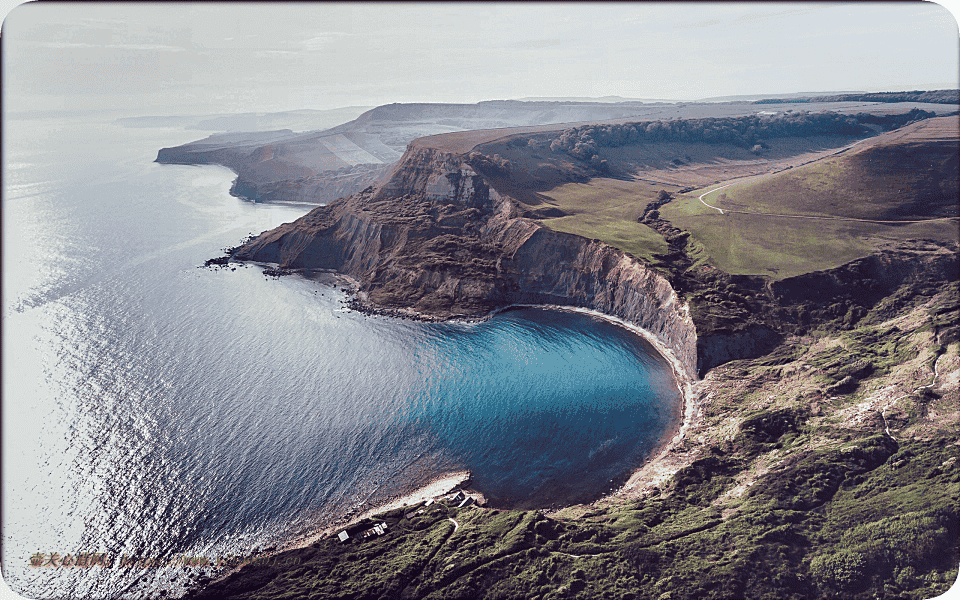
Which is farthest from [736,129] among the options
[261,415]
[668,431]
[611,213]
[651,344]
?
[261,415]

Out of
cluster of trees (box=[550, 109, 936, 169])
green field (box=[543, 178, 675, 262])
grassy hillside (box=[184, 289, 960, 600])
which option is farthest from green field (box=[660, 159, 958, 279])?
cluster of trees (box=[550, 109, 936, 169])

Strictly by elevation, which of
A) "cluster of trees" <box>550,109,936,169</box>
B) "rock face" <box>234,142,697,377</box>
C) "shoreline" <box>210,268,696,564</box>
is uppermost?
"cluster of trees" <box>550,109,936,169</box>

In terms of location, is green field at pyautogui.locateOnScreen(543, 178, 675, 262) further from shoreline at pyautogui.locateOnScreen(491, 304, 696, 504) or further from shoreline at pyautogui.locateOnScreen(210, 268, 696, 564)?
shoreline at pyautogui.locateOnScreen(210, 268, 696, 564)

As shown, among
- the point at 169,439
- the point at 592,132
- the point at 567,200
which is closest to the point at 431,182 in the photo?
the point at 567,200

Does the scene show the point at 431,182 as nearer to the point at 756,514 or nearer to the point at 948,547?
the point at 756,514

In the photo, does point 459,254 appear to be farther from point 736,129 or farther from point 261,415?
point 736,129

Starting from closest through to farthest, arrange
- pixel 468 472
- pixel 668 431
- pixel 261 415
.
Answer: pixel 468 472
pixel 668 431
pixel 261 415
